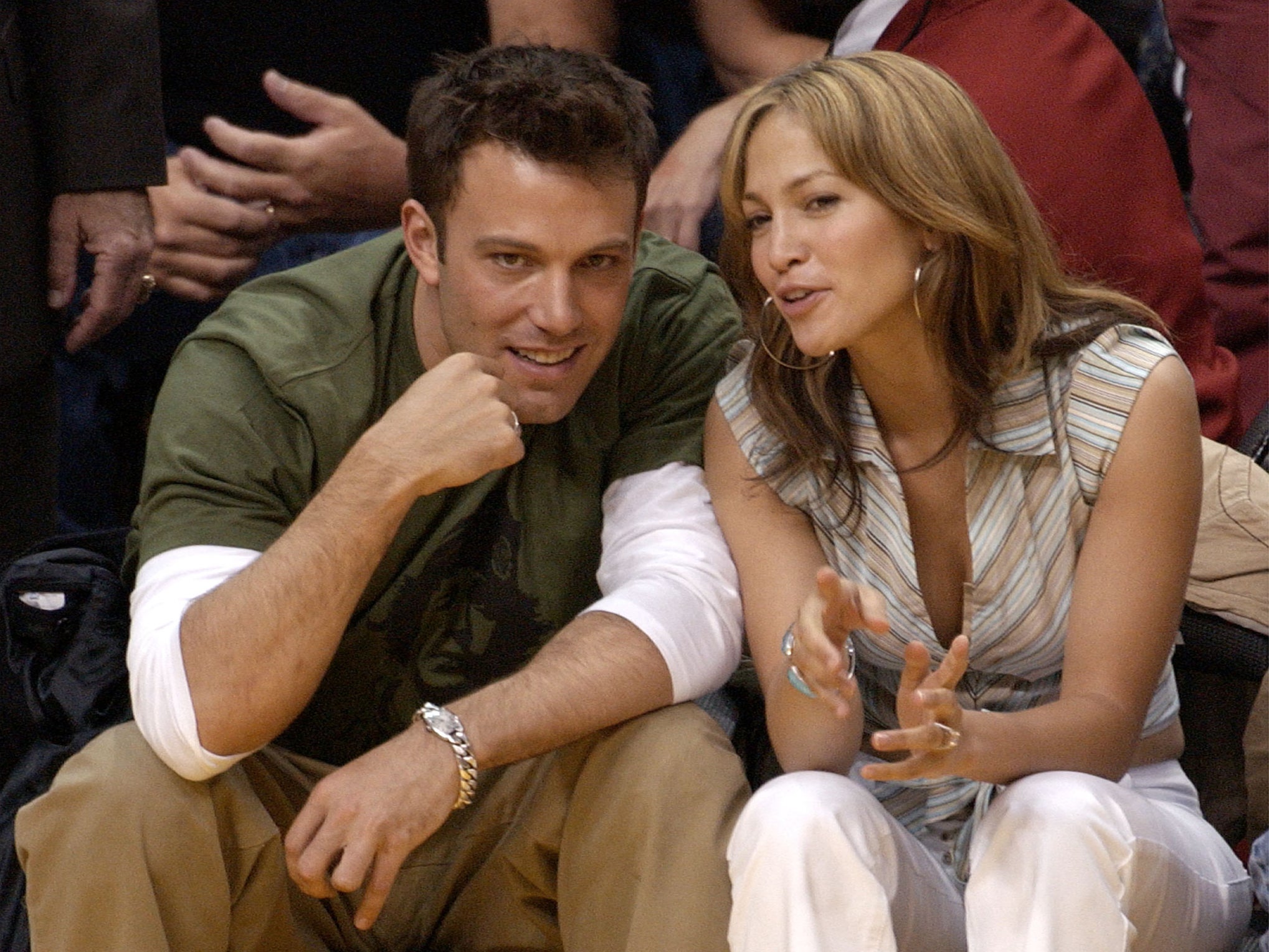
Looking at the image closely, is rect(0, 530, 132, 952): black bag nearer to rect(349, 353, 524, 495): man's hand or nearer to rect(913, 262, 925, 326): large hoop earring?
rect(349, 353, 524, 495): man's hand

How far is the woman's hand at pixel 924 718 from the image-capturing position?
1.80 meters

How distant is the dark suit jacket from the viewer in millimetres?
2551

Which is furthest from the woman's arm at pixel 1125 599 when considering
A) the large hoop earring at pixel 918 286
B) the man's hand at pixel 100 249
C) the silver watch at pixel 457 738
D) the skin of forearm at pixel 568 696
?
the man's hand at pixel 100 249

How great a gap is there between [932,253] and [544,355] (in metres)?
0.50

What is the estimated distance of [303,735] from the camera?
94.3 inches

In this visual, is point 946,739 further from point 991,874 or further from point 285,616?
point 285,616

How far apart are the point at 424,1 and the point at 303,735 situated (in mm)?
1495

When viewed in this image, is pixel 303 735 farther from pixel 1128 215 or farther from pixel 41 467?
pixel 1128 215

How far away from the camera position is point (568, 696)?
6.85ft

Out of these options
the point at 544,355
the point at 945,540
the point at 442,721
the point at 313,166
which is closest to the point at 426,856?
the point at 442,721

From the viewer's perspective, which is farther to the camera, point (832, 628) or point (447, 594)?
point (447, 594)

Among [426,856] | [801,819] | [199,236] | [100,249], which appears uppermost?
[100,249]

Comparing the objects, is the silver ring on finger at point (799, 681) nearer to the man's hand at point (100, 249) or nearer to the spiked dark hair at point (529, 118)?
the spiked dark hair at point (529, 118)

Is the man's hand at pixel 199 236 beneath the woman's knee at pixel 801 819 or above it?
above
